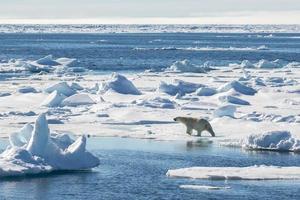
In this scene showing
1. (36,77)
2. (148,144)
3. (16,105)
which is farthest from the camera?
(36,77)

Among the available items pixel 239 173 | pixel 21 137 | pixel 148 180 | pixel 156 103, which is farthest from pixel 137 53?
pixel 148 180

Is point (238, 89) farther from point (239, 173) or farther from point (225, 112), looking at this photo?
point (239, 173)

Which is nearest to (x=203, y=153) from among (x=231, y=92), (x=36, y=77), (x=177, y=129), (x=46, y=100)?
(x=177, y=129)

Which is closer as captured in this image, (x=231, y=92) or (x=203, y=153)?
(x=203, y=153)

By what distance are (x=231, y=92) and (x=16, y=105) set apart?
7.39m

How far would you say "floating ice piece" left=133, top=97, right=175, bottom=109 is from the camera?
84.6 feet

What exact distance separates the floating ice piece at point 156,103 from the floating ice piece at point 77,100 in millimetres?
1455

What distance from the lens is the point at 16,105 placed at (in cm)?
2636

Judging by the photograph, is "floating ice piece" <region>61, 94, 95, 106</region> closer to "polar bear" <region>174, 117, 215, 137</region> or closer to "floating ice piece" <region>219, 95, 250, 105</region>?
"floating ice piece" <region>219, 95, 250, 105</region>

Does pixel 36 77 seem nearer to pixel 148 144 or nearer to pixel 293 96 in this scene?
pixel 293 96

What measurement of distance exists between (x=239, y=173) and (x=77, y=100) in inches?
470

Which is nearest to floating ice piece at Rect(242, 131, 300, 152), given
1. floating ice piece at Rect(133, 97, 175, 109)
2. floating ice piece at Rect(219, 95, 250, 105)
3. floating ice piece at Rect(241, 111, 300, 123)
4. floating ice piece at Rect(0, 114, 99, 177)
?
floating ice piece at Rect(241, 111, 300, 123)

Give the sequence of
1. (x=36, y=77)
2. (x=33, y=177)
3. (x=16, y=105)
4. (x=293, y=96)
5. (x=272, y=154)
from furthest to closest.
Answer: (x=36, y=77), (x=293, y=96), (x=16, y=105), (x=272, y=154), (x=33, y=177)

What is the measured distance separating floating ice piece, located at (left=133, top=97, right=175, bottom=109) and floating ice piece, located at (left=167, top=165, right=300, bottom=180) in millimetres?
10103
